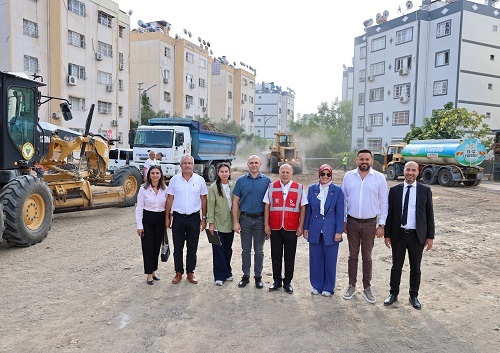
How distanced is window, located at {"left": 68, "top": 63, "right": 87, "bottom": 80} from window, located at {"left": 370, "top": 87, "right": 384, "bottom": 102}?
2626 cm

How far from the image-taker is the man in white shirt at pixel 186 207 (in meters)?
5.43

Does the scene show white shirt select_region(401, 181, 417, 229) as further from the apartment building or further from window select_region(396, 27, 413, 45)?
the apartment building

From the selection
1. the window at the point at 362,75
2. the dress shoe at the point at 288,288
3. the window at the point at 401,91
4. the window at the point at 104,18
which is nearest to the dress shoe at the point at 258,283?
the dress shoe at the point at 288,288

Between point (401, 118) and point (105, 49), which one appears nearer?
point (105, 49)

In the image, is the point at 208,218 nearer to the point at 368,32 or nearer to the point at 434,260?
the point at 434,260

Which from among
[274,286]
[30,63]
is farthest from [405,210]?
[30,63]

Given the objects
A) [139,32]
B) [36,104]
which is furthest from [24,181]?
[139,32]

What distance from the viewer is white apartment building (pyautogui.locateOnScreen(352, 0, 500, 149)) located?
3434 centimetres

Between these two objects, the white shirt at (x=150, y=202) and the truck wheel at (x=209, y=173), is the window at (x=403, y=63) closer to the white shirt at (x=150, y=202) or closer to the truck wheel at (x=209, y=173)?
the truck wheel at (x=209, y=173)

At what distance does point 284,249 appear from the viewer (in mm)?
5348

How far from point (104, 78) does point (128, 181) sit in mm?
23141

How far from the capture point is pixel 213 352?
3.69 meters

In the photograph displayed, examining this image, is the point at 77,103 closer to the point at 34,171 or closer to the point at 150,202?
the point at 34,171

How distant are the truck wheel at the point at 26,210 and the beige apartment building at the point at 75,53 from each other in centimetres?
2059
